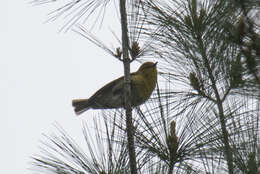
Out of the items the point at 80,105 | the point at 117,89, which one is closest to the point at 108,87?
the point at 117,89

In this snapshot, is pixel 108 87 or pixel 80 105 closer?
pixel 108 87

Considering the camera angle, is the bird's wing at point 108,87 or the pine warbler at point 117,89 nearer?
the pine warbler at point 117,89

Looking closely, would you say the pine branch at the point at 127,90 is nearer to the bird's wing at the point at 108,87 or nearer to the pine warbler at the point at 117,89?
the pine warbler at the point at 117,89

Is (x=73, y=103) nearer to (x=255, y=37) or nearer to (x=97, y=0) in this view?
(x=97, y=0)

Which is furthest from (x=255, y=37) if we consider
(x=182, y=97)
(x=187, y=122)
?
(x=182, y=97)

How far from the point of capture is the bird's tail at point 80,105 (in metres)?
6.06

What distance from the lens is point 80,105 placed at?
6152mm

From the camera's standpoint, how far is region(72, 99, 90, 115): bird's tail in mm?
6062

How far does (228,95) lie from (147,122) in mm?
782

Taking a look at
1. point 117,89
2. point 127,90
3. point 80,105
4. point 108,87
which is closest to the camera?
point 127,90

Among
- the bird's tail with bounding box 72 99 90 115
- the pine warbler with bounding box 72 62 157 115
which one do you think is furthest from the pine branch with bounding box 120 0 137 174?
the bird's tail with bounding box 72 99 90 115

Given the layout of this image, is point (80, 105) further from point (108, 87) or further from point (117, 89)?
point (117, 89)

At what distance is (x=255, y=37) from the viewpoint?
7.66 ft

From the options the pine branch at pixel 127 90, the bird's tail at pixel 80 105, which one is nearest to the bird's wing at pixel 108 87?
the bird's tail at pixel 80 105
